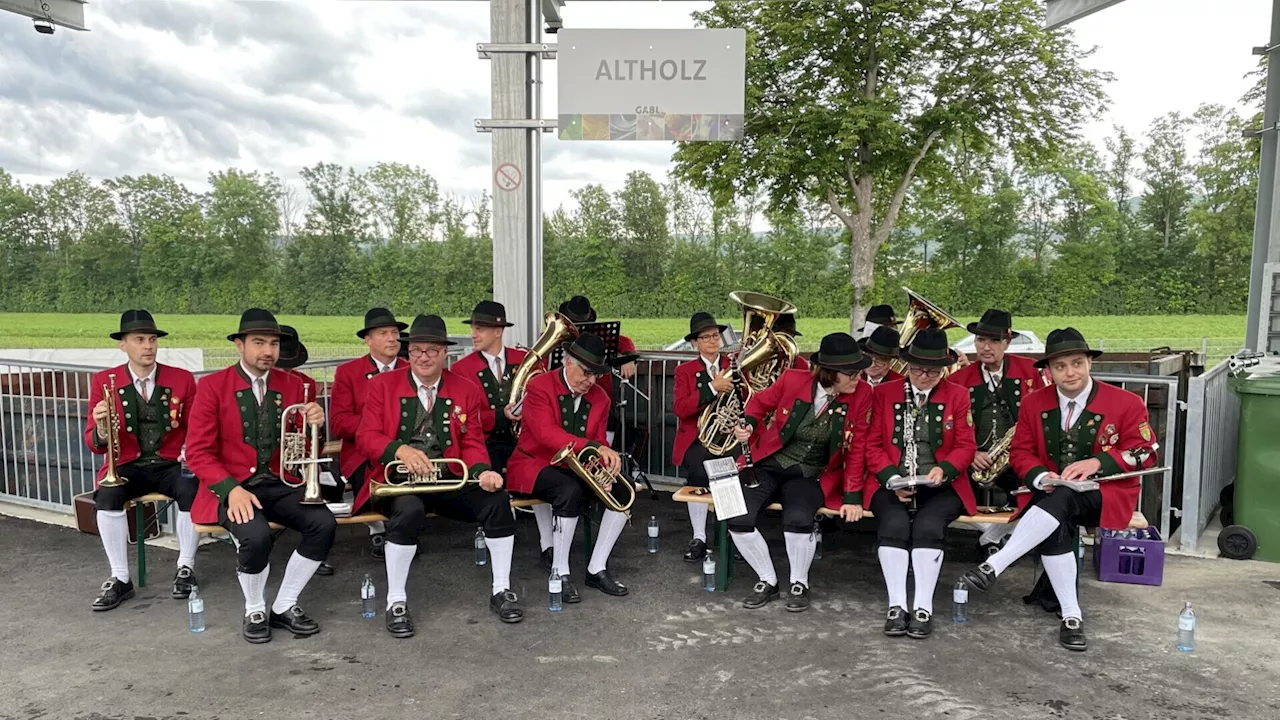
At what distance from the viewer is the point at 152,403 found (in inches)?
225

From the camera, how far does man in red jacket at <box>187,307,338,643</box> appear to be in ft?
16.2

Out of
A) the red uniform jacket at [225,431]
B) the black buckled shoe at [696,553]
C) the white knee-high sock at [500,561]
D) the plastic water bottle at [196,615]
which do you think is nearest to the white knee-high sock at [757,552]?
the black buckled shoe at [696,553]

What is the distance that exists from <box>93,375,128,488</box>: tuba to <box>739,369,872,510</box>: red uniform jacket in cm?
390

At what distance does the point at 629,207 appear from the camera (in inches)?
1396

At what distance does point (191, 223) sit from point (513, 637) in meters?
42.0

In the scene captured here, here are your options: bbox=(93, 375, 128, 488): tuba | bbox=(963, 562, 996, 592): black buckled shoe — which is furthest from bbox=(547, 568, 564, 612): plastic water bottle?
bbox=(93, 375, 128, 488): tuba

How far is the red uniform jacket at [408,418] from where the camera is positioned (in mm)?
5469

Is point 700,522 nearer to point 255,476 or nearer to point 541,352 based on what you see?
point 541,352

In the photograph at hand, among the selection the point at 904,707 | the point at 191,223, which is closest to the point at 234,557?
the point at 904,707

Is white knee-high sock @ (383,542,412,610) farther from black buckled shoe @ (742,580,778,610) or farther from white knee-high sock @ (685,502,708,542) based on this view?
white knee-high sock @ (685,502,708,542)

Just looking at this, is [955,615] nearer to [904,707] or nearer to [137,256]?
[904,707]

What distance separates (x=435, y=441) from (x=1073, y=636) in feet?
12.4

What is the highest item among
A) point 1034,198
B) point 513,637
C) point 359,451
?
point 1034,198

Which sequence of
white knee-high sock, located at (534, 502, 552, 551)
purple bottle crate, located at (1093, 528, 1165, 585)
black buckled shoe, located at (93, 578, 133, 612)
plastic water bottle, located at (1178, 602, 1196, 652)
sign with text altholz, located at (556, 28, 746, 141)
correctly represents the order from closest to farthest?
plastic water bottle, located at (1178, 602, 1196, 652), black buckled shoe, located at (93, 578, 133, 612), purple bottle crate, located at (1093, 528, 1165, 585), white knee-high sock, located at (534, 502, 552, 551), sign with text altholz, located at (556, 28, 746, 141)
